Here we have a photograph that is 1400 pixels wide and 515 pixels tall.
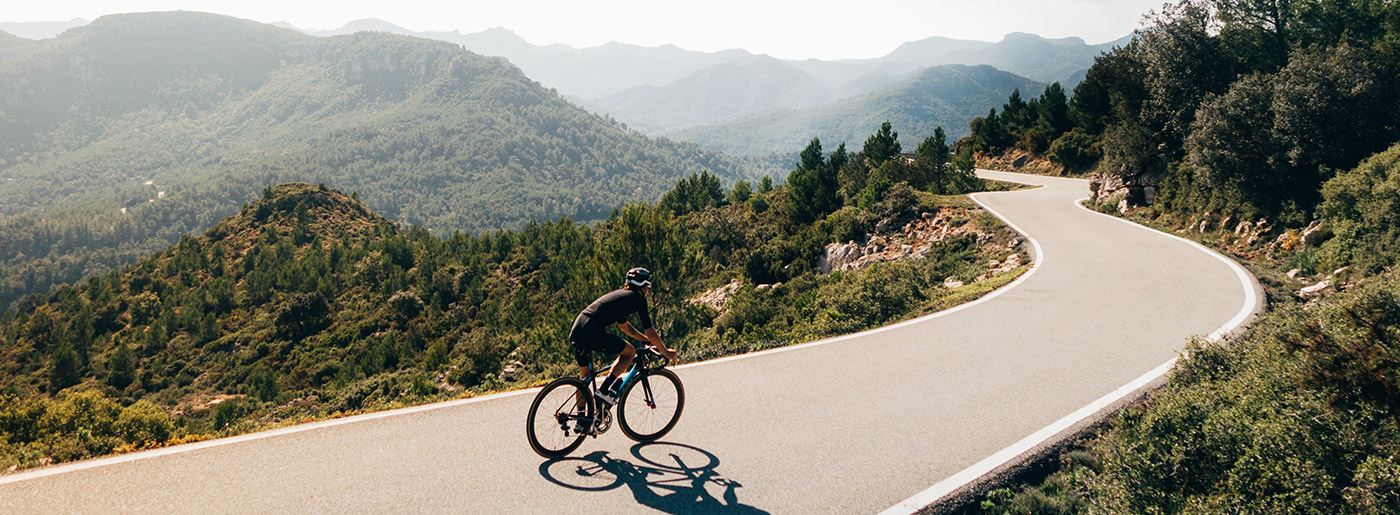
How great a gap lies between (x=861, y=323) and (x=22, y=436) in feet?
38.0

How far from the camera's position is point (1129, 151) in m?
21.2

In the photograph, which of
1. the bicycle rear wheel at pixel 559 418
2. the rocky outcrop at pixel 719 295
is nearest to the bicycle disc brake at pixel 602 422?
the bicycle rear wheel at pixel 559 418

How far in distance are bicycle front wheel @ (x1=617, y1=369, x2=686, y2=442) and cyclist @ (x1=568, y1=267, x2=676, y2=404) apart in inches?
8.5

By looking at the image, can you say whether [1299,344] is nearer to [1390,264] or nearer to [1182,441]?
[1182,441]

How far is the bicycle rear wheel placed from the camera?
17.3ft

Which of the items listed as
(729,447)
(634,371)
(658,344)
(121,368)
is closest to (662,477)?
(729,447)

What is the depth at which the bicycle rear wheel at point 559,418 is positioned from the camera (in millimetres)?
5281

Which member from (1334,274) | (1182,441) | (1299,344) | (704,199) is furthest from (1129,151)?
(704,199)

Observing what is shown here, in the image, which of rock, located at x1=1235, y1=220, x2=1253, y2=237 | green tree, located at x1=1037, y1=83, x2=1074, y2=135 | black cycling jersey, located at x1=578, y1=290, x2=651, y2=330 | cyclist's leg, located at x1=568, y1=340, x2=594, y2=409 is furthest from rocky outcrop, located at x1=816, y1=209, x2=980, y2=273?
green tree, located at x1=1037, y1=83, x2=1074, y2=135

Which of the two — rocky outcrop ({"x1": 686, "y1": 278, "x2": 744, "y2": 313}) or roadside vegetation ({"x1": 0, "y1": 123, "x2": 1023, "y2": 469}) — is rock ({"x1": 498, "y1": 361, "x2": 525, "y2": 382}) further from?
rocky outcrop ({"x1": 686, "y1": 278, "x2": 744, "y2": 313})

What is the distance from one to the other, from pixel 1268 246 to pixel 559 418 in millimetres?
18130

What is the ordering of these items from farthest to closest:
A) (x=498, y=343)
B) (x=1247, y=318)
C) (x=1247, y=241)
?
(x=498, y=343) → (x=1247, y=241) → (x=1247, y=318)

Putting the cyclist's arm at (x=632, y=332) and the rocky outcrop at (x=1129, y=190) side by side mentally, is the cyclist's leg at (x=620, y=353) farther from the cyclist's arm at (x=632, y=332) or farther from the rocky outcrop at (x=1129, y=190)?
the rocky outcrop at (x=1129, y=190)

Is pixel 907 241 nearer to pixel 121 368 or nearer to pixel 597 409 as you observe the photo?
pixel 597 409
